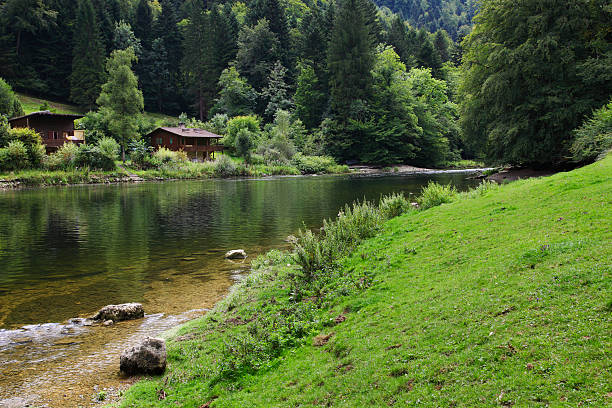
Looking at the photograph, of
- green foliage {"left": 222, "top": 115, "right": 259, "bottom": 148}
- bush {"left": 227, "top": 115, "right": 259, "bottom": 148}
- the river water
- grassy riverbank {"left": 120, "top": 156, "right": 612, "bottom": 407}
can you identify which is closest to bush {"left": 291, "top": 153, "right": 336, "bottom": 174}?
green foliage {"left": 222, "top": 115, "right": 259, "bottom": 148}

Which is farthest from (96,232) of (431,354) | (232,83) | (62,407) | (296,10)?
(296,10)

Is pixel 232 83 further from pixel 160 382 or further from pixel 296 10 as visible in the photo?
pixel 160 382

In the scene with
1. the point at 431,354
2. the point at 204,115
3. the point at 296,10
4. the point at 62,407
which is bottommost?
the point at 62,407

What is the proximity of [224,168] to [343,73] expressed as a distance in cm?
3888

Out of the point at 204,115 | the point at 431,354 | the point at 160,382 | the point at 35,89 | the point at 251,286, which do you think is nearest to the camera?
the point at 431,354

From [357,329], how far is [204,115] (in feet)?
433

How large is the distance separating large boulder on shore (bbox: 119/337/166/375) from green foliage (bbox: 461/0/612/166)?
121 feet

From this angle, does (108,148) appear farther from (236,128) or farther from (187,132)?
(236,128)

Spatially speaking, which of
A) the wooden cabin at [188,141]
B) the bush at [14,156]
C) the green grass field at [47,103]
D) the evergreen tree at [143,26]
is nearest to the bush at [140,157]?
the wooden cabin at [188,141]

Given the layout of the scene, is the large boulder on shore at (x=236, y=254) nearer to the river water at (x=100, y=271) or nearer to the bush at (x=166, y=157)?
the river water at (x=100, y=271)

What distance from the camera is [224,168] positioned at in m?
77.2

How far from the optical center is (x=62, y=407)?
8.09m

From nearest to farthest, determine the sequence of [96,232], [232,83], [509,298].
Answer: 1. [509,298]
2. [96,232]
3. [232,83]

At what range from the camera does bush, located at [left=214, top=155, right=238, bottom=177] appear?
77.2 meters
